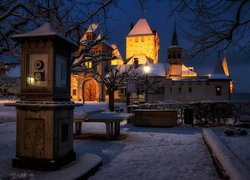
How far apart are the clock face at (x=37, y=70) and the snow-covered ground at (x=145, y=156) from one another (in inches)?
75.2

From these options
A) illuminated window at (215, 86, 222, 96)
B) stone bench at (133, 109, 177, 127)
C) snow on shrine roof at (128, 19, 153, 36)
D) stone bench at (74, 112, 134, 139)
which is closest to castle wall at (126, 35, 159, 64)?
snow on shrine roof at (128, 19, 153, 36)

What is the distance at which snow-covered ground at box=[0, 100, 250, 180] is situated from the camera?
19.8ft

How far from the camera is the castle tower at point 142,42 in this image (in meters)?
78.9

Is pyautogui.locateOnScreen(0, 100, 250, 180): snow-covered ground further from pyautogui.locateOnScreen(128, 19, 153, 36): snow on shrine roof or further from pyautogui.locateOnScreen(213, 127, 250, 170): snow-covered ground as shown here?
pyautogui.locateOnScreen(128, 19, 153, 36): snow on shrine roof

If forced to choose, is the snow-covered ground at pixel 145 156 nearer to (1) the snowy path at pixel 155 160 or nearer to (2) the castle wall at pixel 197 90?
(1) the snowy path at pixel 155 160

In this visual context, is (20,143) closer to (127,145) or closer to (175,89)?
(127,145)

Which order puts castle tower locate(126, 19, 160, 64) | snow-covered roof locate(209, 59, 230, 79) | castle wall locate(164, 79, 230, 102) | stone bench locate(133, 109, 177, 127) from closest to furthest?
stone bench locate(133, 109, 177, 127) → castle wall locate(164, 79, 230, 102) → snow-covered roof locate(209, 59, 230, 79) → castle tower locate(126, 19, 160, 64)

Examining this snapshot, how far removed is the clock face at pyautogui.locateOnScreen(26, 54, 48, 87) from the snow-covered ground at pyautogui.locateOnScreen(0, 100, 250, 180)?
1.91 meters

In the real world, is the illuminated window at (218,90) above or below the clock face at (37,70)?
above

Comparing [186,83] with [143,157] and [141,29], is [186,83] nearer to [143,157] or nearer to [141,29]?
[141,29]

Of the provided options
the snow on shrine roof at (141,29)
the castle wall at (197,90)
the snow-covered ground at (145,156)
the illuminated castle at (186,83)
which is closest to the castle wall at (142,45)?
the snow on shrine roof at (141,29)

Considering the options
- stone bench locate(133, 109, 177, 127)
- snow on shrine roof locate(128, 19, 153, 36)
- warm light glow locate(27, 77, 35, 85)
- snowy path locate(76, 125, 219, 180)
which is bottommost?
snowy path locate(76, 125, 219, 180)

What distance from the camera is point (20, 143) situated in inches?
243

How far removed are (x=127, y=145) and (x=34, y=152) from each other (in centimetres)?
406
